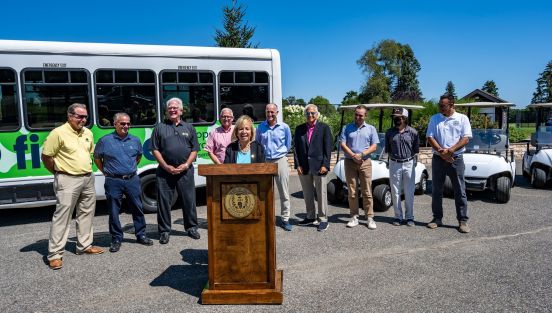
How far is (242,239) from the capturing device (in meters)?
3.72

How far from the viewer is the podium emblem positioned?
3.66m

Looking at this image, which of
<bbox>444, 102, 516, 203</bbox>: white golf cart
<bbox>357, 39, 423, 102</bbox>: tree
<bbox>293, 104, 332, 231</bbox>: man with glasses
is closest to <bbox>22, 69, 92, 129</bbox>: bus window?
<bbox>293, 104, 332, 231</bbox>: man with glasses

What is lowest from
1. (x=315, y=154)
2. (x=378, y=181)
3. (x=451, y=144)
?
(x=378, y=181)

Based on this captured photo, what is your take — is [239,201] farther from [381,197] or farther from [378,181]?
[378,181]

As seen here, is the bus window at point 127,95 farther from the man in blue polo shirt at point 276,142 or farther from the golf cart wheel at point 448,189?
the golf cart wheel at point 448,189

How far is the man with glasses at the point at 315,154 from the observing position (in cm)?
589

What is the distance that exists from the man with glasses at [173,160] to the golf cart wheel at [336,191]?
305 cm

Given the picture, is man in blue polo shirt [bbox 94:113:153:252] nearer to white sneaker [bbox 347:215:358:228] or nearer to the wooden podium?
the wooden podium

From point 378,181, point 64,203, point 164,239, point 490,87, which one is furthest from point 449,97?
point 490,87

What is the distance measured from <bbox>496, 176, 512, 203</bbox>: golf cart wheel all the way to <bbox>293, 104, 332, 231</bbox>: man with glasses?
371 cm

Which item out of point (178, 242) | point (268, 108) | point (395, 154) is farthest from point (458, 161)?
point (178, 242)

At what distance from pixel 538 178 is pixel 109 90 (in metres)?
8.83

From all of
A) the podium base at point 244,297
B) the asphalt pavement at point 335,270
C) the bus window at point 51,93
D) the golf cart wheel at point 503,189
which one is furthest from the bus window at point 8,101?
the golf cart wheel at point 503,189

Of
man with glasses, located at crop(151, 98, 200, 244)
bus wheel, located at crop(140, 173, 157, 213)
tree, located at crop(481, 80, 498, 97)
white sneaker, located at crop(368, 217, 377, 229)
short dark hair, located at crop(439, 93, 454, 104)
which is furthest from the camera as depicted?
tree, located at crop(481, 80, 498, 97)
